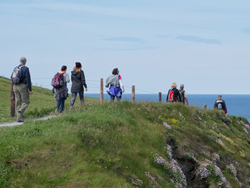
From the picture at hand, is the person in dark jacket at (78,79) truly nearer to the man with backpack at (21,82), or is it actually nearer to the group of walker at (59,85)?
the group of walker at (59,85)

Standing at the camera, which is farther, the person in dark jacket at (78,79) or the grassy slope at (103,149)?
the person in dark jacket at (78,79)

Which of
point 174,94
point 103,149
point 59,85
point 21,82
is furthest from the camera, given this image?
point 174,94

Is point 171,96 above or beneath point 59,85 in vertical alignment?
beneath

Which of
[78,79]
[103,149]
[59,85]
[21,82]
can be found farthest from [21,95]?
[103,149]

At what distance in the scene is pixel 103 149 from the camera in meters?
13.3

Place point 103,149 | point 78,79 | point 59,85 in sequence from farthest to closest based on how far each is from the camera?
point 78,79
point 59,85
point 103,149

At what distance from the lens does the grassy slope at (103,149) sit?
1150 cm

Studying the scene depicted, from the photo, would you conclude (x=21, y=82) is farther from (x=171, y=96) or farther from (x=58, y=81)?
(x=171, y=96)

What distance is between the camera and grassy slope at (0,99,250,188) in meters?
11.5

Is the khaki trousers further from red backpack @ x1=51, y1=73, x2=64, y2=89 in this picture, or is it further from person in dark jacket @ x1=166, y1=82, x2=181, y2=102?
person in dark jacket @ x1=166, y1=82, x2=181, y2=102

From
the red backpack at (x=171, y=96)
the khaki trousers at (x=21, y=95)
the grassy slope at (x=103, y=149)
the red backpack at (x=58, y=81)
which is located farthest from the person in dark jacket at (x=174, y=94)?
the khaki trousers at (x=21, y=95)

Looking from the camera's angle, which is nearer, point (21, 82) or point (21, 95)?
point (21, 82)

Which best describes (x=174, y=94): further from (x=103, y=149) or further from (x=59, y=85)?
(x=103, y=149)

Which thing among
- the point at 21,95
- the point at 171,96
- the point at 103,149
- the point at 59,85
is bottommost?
the point at 103,149
